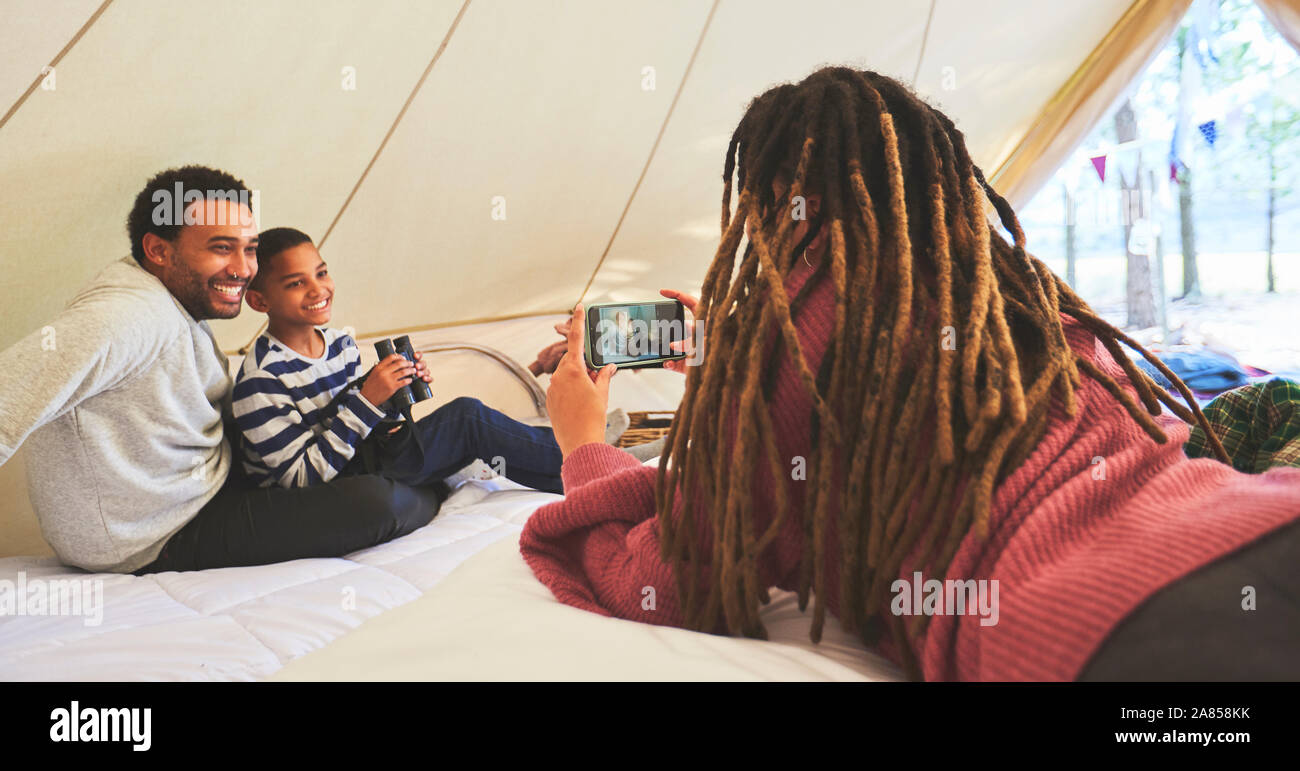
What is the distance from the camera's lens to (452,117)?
1.67 metres

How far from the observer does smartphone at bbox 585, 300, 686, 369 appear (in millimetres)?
1053

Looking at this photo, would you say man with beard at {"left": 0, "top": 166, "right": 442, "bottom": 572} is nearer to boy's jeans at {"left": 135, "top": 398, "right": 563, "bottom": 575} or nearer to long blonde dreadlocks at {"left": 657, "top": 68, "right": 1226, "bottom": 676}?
boy's jeans at {"left": 135, "top": 398, "right": 563, "bottom": 575}

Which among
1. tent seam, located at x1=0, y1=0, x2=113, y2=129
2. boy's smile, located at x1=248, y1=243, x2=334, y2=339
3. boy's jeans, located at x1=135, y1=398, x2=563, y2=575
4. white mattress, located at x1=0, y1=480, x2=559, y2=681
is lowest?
white mattress, located at x1=0, y1=480, x2=559, y2=681

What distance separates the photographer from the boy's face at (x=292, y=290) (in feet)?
4.71

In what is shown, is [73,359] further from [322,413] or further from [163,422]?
[322,413]

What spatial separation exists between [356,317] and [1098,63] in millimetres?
Answer: 2201

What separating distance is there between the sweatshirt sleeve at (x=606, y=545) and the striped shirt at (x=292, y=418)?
0.80m

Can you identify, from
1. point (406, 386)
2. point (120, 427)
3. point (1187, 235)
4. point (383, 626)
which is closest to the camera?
point (383, 626)

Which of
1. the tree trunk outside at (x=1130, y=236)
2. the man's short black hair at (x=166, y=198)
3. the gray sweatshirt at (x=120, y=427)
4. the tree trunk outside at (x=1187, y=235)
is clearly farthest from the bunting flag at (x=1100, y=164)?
the gray sweatshirt at (x=120, y=427)

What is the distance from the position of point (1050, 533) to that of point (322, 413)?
4.07 ft

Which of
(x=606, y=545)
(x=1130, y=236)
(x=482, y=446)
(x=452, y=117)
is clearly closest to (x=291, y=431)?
(x=482, y=446)

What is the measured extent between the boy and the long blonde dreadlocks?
0.96 meters

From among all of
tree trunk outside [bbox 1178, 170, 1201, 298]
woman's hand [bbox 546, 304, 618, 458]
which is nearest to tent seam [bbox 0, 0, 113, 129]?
woman's hand [bbox 546, 304, 618, 458]
